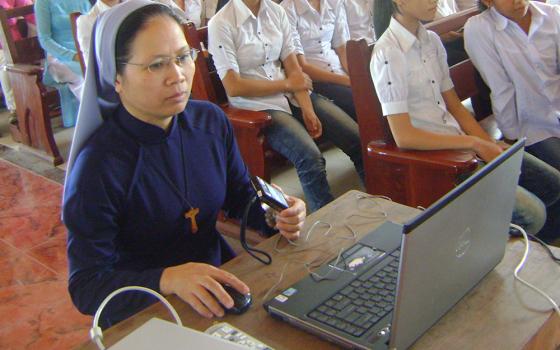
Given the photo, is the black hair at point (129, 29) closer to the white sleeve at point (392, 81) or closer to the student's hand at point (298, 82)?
the white sleeve at point (392, 81)

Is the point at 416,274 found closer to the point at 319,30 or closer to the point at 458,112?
the point at 458,112

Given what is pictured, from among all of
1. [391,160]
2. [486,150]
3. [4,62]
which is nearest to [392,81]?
[391,160]

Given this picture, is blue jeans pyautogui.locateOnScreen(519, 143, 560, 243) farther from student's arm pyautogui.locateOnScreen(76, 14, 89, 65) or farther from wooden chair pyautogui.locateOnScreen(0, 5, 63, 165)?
wooden chair pyautogui.locateOnScreen(0, 5, 63, 165)

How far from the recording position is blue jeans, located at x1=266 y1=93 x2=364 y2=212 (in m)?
2.39

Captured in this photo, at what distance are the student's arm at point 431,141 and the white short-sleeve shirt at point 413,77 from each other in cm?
4

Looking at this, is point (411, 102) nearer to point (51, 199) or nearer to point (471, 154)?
point (471, 154)

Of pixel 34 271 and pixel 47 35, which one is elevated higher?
pixel 47 35

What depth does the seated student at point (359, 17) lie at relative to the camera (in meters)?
3.30

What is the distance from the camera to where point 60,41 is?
3.98 m

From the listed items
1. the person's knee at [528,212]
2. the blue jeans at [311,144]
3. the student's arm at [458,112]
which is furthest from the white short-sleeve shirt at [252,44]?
the person's knee at [528,212]

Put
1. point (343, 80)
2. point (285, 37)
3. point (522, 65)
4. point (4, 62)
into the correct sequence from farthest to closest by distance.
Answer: point (4, 62) → point (343, 80) → point (285, 37) → point (522, 65)

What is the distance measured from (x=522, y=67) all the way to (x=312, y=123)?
2.84 feet

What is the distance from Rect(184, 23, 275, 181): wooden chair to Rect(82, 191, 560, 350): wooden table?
115 centimetres

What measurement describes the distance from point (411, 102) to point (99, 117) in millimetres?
1088
